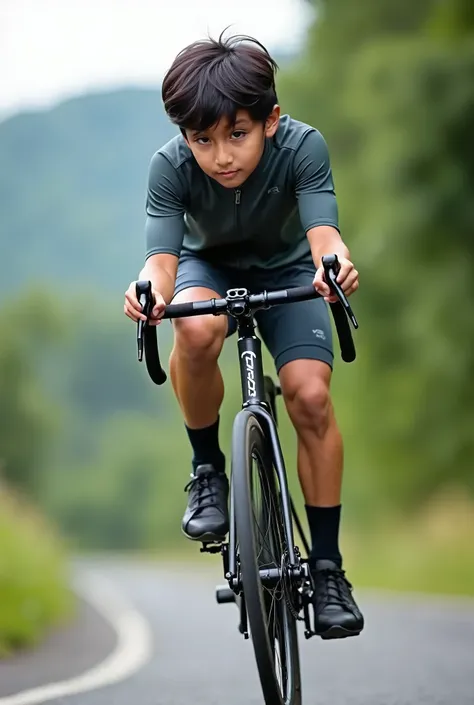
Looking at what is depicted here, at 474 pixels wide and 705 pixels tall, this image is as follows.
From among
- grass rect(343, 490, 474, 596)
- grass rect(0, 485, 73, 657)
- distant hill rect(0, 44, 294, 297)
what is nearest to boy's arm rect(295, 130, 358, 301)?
grass rect(0, 485, 73, 657)

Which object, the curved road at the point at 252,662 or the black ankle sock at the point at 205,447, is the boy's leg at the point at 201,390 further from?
the curved road at the point at 252,662

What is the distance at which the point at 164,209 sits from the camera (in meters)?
4.77

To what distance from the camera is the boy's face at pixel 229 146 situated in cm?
439

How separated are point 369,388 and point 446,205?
20.2 ft

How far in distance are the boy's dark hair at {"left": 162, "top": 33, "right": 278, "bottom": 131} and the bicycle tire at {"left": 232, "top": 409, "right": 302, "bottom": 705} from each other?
3.14ft

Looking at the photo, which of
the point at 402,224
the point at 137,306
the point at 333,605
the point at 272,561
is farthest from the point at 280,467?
the point at 402,224

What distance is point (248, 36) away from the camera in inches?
181

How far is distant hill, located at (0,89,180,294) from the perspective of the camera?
13688 centimetres

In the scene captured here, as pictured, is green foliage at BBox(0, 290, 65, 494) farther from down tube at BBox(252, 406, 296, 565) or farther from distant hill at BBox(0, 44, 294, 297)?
distant hill at BBox(0, 44, 294, 297)

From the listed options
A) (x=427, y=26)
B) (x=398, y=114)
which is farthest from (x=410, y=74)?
(x=427, y=26)

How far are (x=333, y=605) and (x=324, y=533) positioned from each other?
1.08 feet

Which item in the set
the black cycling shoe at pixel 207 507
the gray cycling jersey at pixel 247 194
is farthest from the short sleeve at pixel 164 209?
the black cycling shoe at pixel 207 507

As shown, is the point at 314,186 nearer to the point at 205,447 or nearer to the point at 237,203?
the point at 237,203

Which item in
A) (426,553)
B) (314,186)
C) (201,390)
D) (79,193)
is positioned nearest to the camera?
(314,186)
